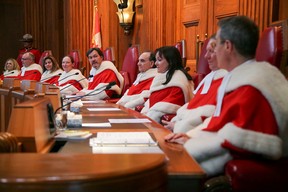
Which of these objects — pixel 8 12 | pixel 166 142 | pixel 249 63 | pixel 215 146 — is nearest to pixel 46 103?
pixel 166 142

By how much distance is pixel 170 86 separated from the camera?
3256 millimetres

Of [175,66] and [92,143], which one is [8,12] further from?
[92,143]

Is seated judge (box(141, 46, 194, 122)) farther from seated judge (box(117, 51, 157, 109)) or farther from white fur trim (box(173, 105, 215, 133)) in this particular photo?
white fur trim (box(173, 105, 215, 133))

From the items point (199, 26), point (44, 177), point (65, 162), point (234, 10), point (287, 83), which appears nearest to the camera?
point (44, 177)

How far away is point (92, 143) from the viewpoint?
64.7 inches

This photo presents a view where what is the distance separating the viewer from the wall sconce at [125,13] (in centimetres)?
661

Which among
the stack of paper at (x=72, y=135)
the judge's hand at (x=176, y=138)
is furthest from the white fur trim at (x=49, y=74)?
the judge's hand at (x=176, y=138)

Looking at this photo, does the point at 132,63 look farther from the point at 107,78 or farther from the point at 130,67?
the point at 107,78

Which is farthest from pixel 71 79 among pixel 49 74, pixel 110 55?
pixel 49 74

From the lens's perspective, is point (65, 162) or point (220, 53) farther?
point (220, 53)

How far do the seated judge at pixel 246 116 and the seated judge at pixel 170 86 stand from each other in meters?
1.48

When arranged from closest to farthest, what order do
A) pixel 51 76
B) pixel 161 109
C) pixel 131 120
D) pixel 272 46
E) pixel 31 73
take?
pixel 272 46, pixel 131 120, pixel 161 109, pixel 51 76, pixel 31 73

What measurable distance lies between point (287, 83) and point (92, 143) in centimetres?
79

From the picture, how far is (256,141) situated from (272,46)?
0.54 meters
